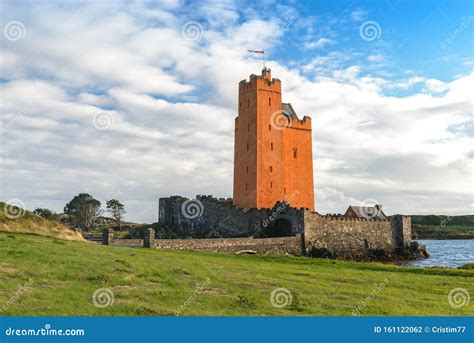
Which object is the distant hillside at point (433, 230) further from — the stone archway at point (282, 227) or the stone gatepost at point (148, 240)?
the stone gatepost at point (148, 240)

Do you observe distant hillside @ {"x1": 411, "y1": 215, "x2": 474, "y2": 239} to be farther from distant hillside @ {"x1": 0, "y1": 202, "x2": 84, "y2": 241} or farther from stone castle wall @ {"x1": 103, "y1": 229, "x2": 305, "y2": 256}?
distant hillside @ {"x1": 0, "y1": 202, "x2": 84, "y2": 241}

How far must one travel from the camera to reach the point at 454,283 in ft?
70.2

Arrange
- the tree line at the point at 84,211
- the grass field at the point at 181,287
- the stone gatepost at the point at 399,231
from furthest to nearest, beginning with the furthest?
the tree line at the point at 84,211, the stone gatepost at the point at 399,231, the grass field at the point at 181,287

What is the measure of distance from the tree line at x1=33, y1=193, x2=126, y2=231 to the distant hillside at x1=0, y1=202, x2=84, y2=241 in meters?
49.5

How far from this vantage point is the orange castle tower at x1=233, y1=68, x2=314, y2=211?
52.4 metres

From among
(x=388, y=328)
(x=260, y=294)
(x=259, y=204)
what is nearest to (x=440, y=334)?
(x=388, y=328)

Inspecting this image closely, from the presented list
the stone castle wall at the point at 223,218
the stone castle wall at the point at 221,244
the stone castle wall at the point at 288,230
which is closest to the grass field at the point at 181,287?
the stone castle wall at the point at 221,244

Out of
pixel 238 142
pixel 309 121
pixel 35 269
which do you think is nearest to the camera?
pixel 35 269

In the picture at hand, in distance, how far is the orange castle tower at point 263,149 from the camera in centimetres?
5241

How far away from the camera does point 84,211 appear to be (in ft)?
283

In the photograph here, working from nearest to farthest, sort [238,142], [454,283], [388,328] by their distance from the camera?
[388,328] → [454,283] → [238,142]

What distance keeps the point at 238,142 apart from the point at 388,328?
4481 cm

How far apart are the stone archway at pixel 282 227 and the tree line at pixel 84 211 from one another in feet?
125

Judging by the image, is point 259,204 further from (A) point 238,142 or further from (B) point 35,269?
(B) point 35,269
